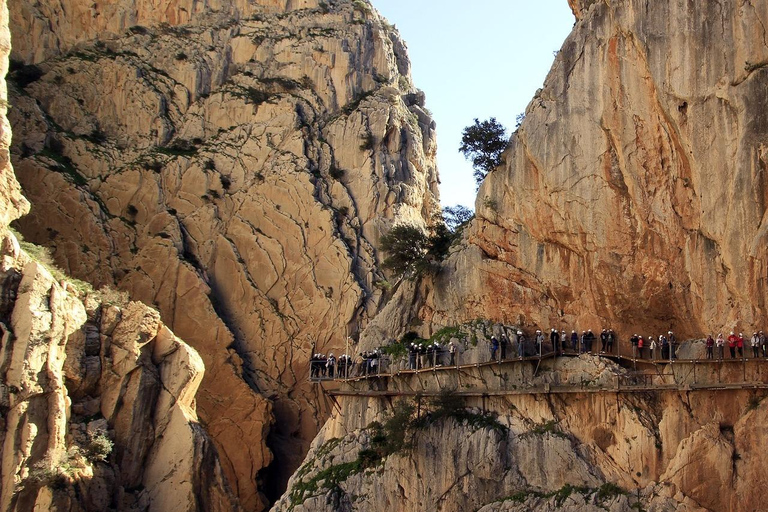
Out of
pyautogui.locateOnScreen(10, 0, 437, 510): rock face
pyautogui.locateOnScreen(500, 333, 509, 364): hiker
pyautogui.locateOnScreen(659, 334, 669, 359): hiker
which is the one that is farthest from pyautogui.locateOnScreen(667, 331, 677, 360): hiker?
pyautogui.locateOnScreen(10, 0, 437, 510): rock face

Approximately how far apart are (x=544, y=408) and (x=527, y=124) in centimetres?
1171

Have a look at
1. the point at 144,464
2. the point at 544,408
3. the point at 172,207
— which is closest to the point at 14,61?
the point at 172,207

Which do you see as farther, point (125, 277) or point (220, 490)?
point (125, 277)

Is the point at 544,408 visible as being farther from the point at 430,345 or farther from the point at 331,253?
the point at 331,253

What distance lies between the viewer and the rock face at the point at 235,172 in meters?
56.8

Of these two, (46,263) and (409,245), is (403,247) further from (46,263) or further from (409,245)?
(46,263)

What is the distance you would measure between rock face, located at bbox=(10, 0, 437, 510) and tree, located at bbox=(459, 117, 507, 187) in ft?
46.0

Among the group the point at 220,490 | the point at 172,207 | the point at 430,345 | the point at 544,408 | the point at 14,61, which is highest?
the point at 14,61

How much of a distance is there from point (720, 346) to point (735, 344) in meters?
0.69

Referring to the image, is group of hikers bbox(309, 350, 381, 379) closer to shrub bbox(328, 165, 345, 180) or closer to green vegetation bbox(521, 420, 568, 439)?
green vegetation bbox(521, 420, 568, 439)

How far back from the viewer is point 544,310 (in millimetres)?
38688

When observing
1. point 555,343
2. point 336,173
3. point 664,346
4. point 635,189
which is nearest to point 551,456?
point 555,343

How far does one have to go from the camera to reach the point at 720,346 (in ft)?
105

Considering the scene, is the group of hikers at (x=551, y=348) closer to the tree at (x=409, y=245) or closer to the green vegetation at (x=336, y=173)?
the tree at (x=409, y=245)
